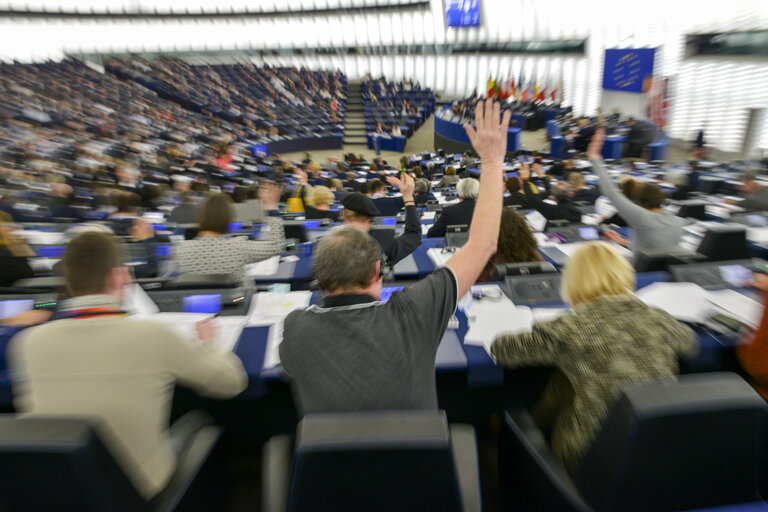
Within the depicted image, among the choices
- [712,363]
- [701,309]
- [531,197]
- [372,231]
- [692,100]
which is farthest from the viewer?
[692,100]

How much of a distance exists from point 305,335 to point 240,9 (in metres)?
36.4

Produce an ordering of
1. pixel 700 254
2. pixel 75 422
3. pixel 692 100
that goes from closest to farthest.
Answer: pixel 75 422 < pixel 700 254 < pixel 692 100

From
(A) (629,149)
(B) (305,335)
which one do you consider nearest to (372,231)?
(B) (305,335)

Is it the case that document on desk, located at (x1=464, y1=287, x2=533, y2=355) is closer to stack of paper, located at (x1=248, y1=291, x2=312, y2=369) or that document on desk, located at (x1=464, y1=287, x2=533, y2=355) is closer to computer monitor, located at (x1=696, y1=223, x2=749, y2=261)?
stack of paper, located at (x1=248, y1=291, x2=312, y2=369)

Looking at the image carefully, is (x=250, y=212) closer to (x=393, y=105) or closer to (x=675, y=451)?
(x=675, y=451)

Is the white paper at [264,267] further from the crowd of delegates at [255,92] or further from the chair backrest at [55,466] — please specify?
the crowd of delegates at [255,92]

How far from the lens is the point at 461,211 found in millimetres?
3992

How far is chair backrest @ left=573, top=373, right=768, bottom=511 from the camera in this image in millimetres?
990

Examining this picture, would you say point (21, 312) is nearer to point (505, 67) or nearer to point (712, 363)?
point (712, 363)

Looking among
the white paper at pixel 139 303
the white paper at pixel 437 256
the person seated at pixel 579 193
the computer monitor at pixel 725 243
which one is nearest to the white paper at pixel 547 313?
the white paper at pixel 437 256

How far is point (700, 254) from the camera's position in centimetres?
282

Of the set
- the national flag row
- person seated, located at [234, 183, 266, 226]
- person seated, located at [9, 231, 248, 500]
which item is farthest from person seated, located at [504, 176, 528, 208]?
the national flag row

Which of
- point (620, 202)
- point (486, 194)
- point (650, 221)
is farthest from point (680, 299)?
point (486, 194)

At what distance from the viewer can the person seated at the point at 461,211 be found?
13.1 ft
